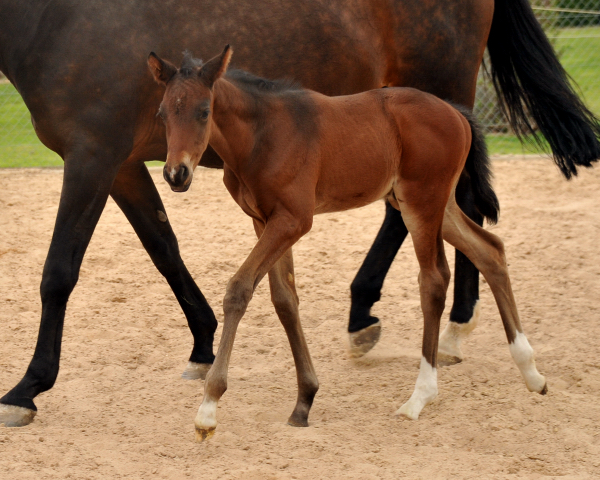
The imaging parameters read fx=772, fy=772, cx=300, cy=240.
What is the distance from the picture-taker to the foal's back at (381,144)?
10.4 feet

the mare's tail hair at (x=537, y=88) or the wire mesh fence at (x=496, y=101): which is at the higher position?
the mare's tail hair at (x=537, y=88)

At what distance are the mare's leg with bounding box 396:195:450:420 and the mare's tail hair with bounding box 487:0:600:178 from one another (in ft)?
3.83

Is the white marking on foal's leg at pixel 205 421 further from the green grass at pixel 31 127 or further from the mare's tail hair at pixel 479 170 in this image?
the green grass at pixel 31 127

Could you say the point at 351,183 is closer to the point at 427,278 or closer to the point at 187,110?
the point at 427,278

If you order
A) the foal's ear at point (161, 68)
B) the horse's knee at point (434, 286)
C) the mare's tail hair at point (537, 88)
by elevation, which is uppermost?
the foal's ear at point (161, 68)

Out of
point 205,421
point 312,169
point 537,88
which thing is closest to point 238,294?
point 205,421

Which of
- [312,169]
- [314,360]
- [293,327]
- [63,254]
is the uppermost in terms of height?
[312,169]

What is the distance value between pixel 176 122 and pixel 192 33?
1066 mm

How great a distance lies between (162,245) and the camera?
3.99 meters

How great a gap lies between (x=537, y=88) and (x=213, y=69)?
2347 mm

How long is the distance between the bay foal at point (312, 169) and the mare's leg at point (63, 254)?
58 centimetres

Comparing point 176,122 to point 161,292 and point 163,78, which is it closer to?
point 163,78

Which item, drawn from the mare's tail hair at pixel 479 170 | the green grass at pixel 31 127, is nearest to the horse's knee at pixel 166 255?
the mare's tail hair at pixel 479 170

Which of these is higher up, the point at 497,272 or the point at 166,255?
the point at 497,272
